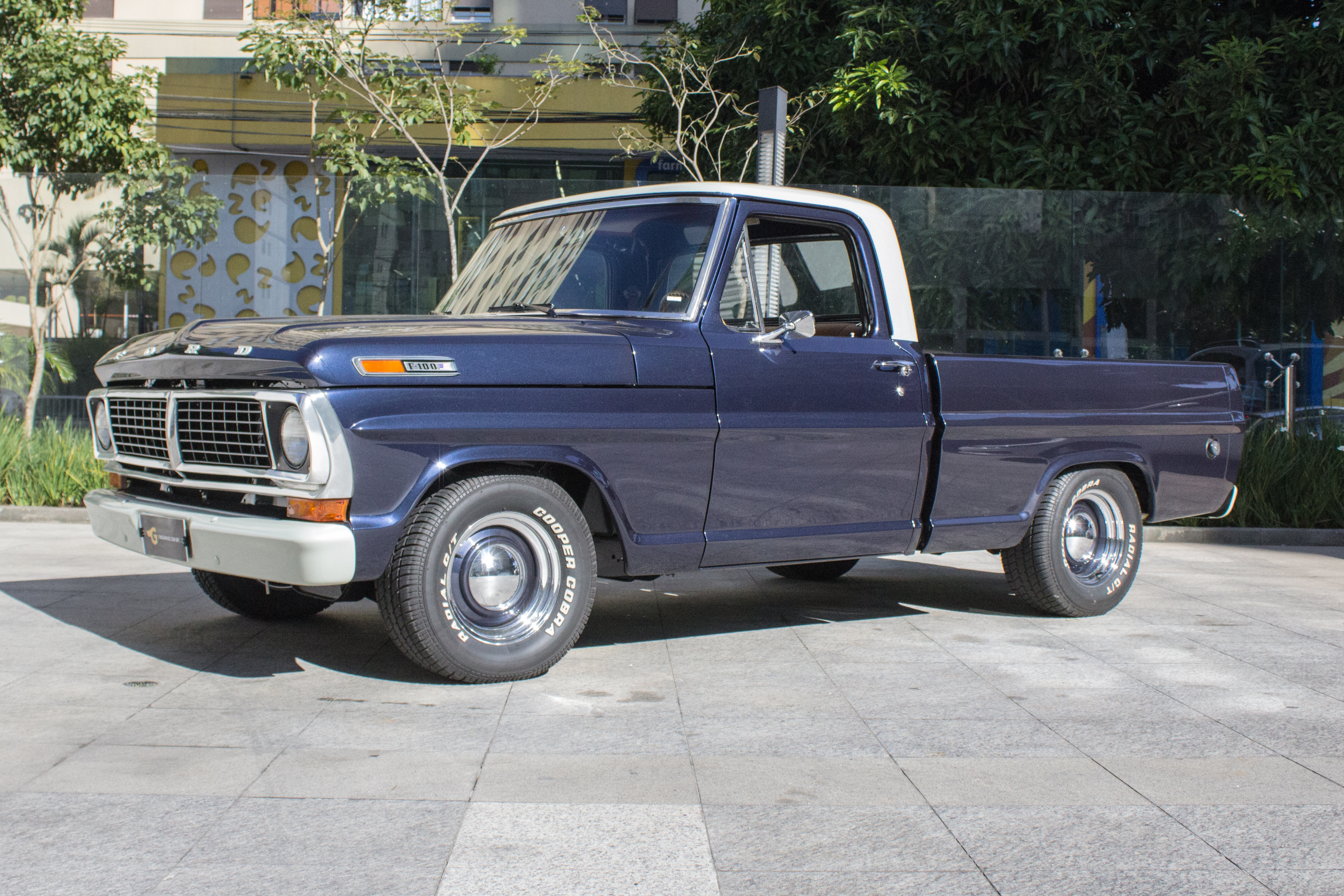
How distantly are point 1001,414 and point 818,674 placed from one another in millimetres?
1780

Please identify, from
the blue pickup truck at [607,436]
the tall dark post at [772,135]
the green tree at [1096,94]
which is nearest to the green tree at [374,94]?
the green tree at [1096,94]

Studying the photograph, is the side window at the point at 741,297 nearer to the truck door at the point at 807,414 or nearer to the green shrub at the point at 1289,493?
the truck door at the point at 807,414

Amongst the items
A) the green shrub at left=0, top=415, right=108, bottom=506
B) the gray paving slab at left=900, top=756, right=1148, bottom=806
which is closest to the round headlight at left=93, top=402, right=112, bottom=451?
the gray paving slab at left=900, top=756, right=1148, bottom=806

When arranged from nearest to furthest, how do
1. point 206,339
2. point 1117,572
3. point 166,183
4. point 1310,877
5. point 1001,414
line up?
1. point 1310,877
2. point 206,339
3. point 1001,414
4. point 1117,572
5. point 166,183

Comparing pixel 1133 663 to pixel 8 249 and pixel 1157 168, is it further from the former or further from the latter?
pixel 8 249

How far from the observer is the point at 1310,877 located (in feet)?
10.7

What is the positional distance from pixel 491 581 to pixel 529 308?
4.58 ft

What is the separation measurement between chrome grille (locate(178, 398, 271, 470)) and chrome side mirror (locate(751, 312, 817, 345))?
2.10 m

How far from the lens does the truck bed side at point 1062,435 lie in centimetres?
627

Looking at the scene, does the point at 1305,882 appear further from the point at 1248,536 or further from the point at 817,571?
the point at 1248,536

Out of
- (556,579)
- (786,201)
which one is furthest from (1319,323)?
(556,579)

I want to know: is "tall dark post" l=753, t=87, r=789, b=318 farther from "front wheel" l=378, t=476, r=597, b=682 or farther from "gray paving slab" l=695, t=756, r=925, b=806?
"gray paving slab" l=695, t=756, r=925, b=806

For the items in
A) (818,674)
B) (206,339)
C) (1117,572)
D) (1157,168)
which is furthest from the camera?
(1157,168)

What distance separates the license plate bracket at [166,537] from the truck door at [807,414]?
2.06 meters
